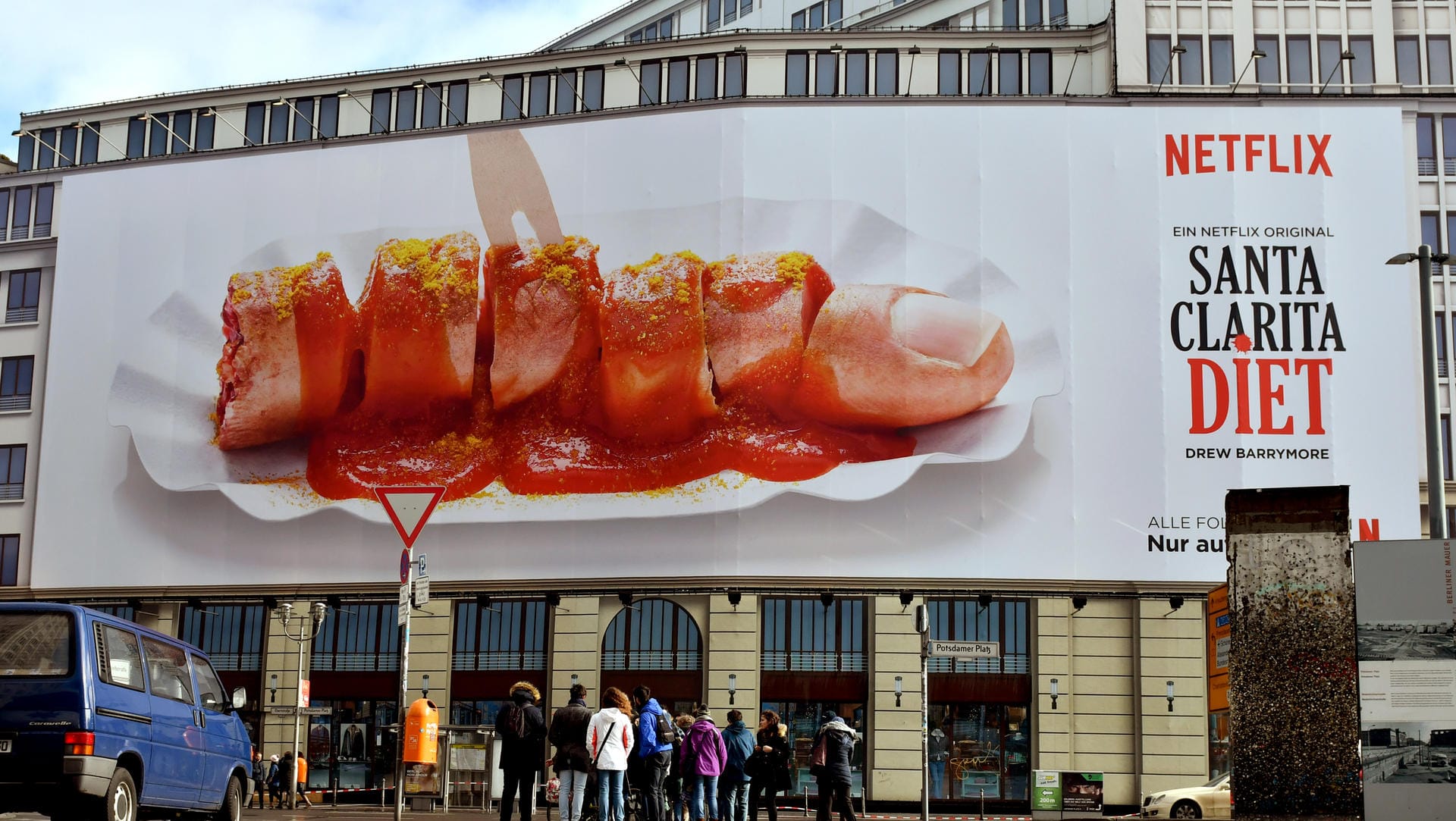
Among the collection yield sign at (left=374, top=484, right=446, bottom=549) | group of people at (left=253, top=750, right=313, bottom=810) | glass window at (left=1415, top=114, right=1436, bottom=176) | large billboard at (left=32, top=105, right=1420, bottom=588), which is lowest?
group of people at (left=253, top=750, right=313, bottom=810)

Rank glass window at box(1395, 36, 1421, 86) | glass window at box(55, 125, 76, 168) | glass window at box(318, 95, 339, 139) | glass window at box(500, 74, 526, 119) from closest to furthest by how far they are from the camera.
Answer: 1. glass window at box(1395, 36, 1421, 86)
2. glass window at box(500, 74, 526, 119)
3. glass window at box(318, 95, 339, 139)
4. glass window at box(55, 125, 76, 168)

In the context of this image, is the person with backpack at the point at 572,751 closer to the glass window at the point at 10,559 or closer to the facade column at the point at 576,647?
the facade column at the point at 576,647

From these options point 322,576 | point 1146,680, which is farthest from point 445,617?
point 1146,680

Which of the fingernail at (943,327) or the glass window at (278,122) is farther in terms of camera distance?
the glass window at (278,122)

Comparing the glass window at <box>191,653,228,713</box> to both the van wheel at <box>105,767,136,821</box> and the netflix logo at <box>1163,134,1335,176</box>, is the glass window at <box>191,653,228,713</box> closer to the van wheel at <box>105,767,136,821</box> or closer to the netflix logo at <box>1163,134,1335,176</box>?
→ the van wheel at <box>105,767,136,821</box>

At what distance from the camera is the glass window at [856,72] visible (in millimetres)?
53688

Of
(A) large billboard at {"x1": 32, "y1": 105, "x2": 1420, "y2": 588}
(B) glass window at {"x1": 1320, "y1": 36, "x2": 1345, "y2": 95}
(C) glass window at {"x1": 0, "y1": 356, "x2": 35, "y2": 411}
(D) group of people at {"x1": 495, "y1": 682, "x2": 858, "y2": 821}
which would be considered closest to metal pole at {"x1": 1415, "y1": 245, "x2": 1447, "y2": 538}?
(D) group of people at {"x1": 495, "y1": 682, "x2": 858, "y2": 821}

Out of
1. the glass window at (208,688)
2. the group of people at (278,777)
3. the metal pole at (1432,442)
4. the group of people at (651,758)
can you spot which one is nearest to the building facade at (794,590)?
the group of people at (278,777)

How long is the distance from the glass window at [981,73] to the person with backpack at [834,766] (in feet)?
104

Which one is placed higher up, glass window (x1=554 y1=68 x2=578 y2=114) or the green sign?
glass window (x1=554 y1=68 x2=578 y2=114)

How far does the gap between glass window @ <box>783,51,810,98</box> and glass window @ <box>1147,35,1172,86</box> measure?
411 inches

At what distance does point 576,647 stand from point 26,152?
30167 millimetres

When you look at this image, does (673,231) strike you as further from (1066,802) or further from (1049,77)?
(1066,802)

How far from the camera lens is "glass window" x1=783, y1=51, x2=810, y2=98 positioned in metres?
54.0
